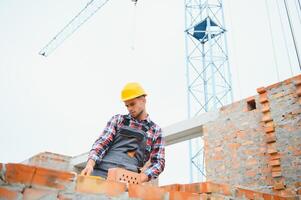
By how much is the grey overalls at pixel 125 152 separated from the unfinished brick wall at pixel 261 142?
2.99 meters

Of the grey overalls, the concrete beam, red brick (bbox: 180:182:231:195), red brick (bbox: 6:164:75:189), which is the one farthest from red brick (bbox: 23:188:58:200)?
the concrete beam

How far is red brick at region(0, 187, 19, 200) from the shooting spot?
1.35 m

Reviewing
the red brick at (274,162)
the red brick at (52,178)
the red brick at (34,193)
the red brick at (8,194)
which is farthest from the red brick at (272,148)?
the red brick at (8,194)

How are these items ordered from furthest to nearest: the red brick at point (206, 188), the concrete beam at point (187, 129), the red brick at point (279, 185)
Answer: the concrete beam at point (187, 129) → the red brick at point (279, 185) → the red brick at point (206, 188)

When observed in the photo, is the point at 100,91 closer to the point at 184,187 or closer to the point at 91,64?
the point at 91,64

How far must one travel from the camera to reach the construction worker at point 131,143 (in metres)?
2.33

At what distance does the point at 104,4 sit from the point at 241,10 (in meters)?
18.4

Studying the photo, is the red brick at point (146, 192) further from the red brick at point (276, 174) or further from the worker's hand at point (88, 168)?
the red brick at point (276, 174)

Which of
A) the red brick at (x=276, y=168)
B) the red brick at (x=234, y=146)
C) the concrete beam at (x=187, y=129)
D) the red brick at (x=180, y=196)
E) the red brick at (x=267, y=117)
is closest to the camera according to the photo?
the red brick at (x=180, y=196)

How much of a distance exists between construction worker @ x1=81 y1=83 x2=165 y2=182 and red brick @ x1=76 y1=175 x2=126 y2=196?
1.46 feet

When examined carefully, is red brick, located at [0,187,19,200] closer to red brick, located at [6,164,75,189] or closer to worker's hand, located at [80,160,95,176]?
red brick, located at [6,164,75,189]

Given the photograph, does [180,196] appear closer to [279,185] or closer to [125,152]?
[125,152]

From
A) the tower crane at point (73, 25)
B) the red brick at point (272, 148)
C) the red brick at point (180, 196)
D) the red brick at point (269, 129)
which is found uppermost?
the tower crane at point (73, 25)

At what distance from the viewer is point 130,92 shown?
8.03ft
